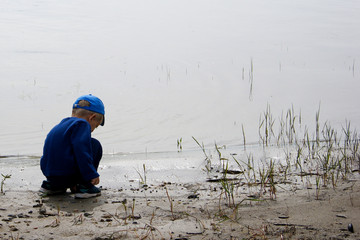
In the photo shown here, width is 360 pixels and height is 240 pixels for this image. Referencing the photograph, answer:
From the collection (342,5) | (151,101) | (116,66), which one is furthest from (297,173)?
(342,5)

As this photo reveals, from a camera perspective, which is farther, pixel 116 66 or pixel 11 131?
pixel 116 66

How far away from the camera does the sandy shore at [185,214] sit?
2891 mm

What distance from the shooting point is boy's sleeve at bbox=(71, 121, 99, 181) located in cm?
382

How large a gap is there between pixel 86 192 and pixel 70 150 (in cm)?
34

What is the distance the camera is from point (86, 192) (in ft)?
12.7

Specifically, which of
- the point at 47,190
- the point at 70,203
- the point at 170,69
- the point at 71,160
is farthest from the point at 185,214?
the point at 170,69

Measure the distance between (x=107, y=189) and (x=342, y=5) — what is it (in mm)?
15616

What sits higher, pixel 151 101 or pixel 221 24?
pixel 221 24

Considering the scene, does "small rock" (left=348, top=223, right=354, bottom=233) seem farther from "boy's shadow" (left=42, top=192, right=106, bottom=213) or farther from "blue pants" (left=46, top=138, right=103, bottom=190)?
"blue pants" (left=46, top=138, right=103, bottom=190)

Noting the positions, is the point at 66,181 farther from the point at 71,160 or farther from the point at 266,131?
the point at 266,131

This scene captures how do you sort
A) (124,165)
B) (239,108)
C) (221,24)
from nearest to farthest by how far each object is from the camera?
(124,165), (239,108), (221,24)

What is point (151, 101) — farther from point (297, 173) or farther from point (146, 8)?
point (146, 8)

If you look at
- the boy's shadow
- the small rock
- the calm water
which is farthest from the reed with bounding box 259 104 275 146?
the small rock

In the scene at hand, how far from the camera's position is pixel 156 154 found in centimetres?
583
